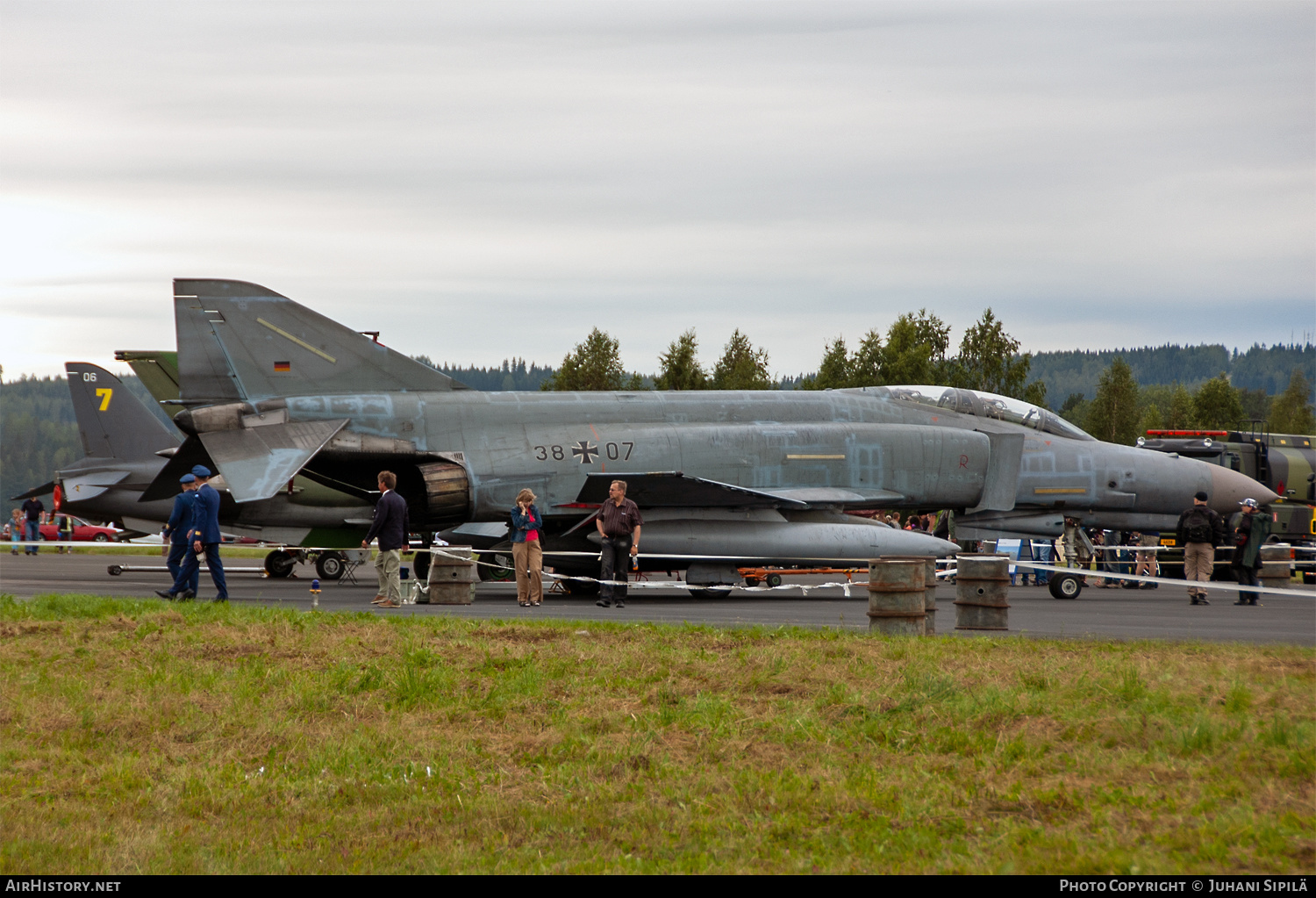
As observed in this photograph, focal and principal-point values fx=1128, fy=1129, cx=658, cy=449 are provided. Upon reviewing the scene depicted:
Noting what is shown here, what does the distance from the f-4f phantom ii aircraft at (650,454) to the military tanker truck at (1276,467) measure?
16.8 ft

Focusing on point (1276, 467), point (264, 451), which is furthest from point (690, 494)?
point (1276, 467)

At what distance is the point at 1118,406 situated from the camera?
62.6 meters

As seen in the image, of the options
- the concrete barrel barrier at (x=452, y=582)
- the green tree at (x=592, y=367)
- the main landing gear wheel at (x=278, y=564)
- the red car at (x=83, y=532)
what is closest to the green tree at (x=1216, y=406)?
the green tree at (x=592, y=367)

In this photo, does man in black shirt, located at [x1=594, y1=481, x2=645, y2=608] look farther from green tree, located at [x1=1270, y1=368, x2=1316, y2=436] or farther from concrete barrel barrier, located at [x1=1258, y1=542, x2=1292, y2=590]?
green tree, located at [x1=1270, y1=368, x2=1316, y2=436]

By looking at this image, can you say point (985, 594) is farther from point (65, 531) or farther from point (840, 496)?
point (65, 531)

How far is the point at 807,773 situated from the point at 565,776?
1.46 meters

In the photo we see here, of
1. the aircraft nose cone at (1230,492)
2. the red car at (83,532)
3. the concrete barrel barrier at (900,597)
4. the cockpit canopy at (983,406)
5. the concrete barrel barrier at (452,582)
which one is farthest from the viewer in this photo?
the red car at (83,532)

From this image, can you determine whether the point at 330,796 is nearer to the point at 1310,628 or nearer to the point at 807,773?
the point at 807,773

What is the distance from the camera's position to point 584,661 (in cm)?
995

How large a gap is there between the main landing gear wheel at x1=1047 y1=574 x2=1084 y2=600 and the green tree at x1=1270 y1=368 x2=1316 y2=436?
66779 mm

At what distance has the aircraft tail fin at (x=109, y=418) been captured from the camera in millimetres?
27078

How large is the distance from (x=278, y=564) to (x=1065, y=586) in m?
17.0

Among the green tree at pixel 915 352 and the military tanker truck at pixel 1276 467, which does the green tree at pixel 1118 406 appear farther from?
the military tanker truck at pixel 1276 467

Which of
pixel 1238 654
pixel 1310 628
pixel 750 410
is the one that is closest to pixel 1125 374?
pixel 750 410
